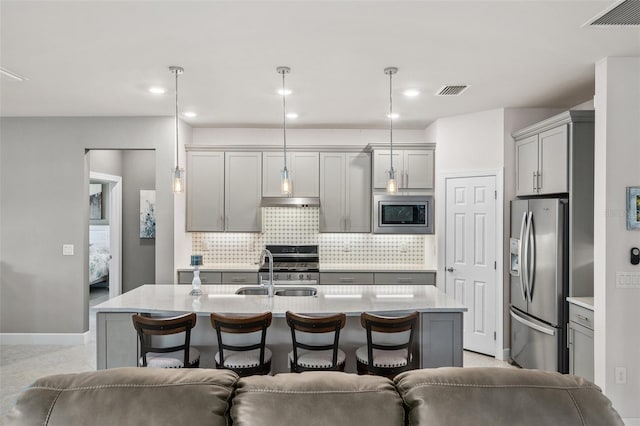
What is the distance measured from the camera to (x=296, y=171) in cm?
533

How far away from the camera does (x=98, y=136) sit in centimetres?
486

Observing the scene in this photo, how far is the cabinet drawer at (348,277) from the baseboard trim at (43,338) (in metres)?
3.00

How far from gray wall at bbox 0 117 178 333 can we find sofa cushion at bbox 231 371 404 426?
Result: 3865 millimetres

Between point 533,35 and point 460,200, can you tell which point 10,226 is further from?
point 533,35

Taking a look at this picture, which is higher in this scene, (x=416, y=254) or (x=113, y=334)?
(x=416, y=254)

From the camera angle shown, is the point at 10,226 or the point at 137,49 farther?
the point at 10,226

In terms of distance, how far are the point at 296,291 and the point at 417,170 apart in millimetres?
2455

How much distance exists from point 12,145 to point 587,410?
5982 mm

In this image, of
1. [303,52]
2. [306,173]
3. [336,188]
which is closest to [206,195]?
→ [306,173]

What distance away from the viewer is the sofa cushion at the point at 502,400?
128cm

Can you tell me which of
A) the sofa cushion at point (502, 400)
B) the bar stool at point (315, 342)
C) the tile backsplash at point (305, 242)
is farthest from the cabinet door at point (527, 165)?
the sofa cushion at point (502, 400)

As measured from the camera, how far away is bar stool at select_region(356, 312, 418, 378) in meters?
2.56

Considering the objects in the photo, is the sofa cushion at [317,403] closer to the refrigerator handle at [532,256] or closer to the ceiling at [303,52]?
the ceiling at [303,52]

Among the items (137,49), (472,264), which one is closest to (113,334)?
(137,49)
